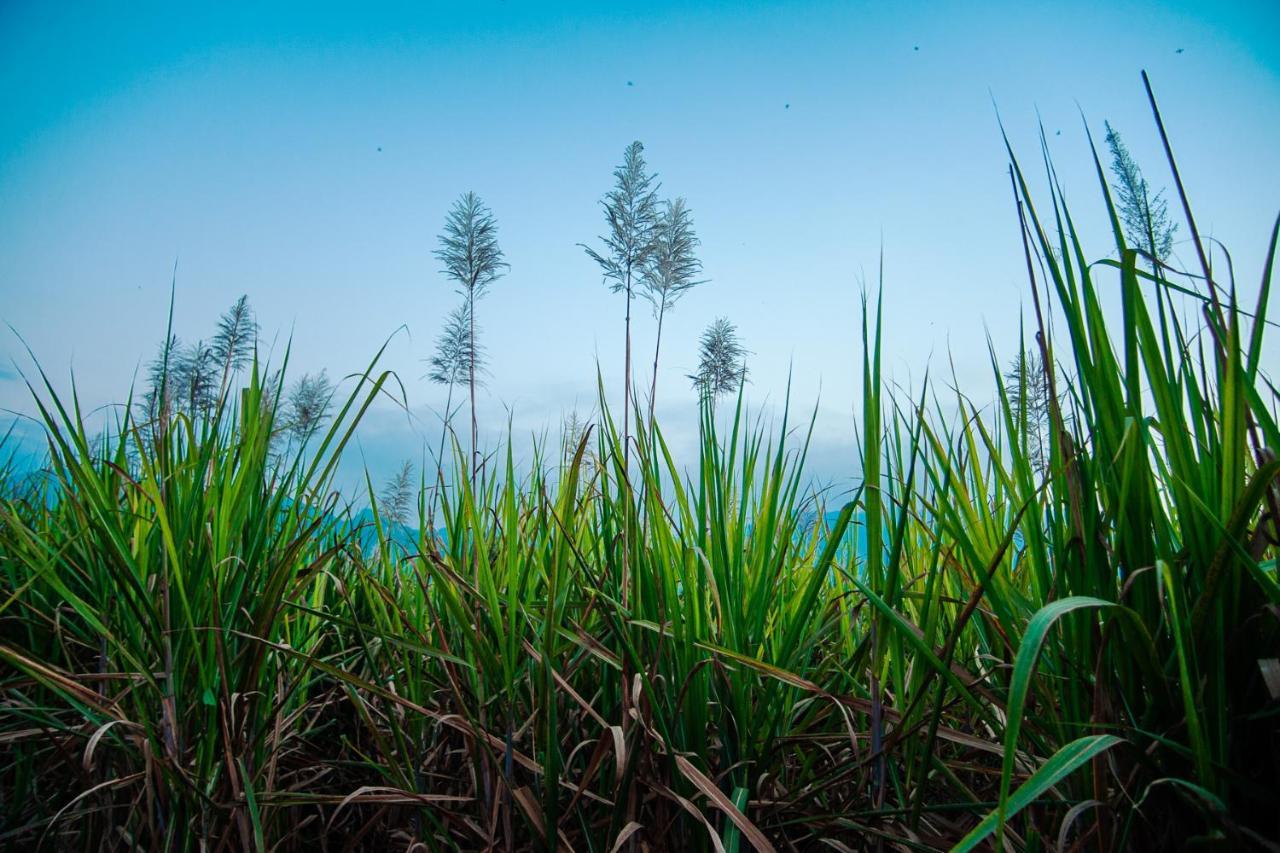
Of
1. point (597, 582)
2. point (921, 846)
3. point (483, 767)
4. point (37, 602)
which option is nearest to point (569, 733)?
point (483, 767)

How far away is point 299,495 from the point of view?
1.26 m

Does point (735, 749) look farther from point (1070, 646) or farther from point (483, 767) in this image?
point (1070, 646)

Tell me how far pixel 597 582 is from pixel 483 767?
0.35 meters

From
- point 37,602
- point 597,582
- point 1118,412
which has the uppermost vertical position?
point 1118,412

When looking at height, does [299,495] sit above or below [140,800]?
above

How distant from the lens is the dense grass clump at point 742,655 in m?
0.61

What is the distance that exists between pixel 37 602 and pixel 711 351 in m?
1.91

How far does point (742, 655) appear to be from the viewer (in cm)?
92

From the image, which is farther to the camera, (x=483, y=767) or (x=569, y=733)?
(x=569, y=733)

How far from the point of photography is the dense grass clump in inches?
23.9

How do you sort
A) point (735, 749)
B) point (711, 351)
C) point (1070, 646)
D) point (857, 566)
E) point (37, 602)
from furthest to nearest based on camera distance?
1. point (711, 351)
2. point (857, 566)
3. point (37, 602)
4. point (735, 749)
5. point (1070, 646)

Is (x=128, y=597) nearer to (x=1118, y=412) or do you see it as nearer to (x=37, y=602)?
(x=37, y=602)

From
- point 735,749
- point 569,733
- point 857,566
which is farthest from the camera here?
point 857,566

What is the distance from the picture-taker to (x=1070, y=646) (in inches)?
27.3
